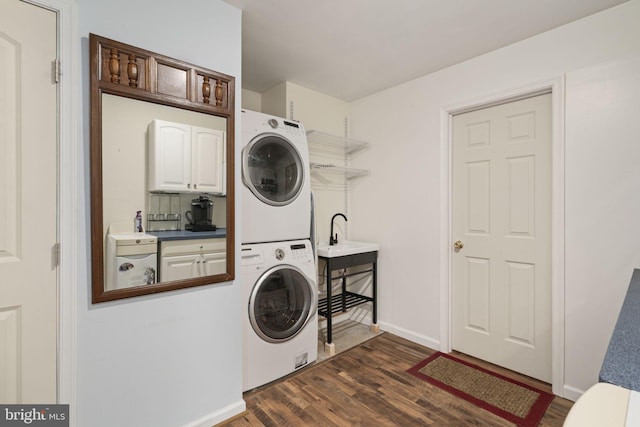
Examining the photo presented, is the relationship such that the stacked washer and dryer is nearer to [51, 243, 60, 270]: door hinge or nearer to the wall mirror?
the wall mirror

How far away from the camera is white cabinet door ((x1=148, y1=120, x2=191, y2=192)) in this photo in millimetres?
1483

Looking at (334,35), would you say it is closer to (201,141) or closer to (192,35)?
(192,35)

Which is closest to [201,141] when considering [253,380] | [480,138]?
[253,380]

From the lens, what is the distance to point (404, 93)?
9.37ft

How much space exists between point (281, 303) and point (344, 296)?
1.01m

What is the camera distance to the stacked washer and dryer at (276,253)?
1.99 metres

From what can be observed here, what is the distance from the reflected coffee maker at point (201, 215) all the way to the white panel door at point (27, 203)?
0.56 metres

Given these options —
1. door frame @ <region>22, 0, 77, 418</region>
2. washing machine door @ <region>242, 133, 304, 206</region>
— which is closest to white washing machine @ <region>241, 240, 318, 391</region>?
washing machine door @ <region>242, 133, 304, 206</region>

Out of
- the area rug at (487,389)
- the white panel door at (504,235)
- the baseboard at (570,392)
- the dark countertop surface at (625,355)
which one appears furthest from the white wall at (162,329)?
the baseboard at (570,392)

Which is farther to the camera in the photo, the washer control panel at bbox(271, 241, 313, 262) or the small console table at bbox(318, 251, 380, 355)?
the small console table at bbox(318, 251, 380, 355)

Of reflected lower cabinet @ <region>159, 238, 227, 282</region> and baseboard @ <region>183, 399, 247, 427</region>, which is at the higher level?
reflected lower cabinet @ <region>159, 238, 227, 282</region>

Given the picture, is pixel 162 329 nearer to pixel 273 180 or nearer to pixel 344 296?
pixel 273 180

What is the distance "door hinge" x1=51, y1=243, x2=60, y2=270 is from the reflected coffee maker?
525 mm

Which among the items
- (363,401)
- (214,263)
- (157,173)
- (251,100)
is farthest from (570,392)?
(251,100)
